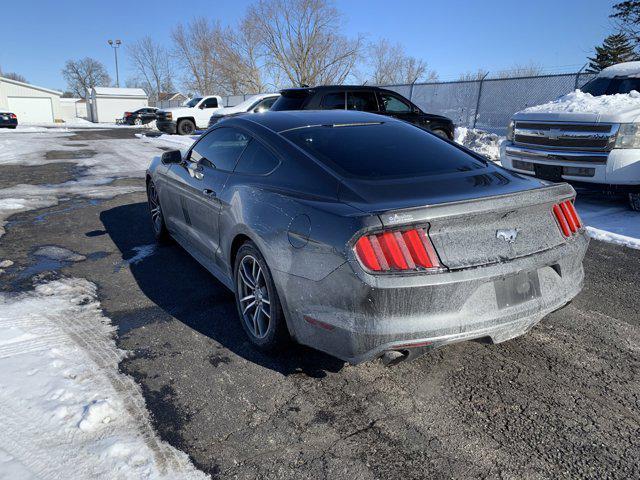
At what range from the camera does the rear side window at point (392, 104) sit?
426 inches

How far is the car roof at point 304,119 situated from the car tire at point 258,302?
100 cm

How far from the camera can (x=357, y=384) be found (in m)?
2.76

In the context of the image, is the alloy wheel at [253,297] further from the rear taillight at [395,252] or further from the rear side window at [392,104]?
the rear side window at [392,104]

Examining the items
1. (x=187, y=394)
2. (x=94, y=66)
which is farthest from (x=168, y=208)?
(x=94, y=66)

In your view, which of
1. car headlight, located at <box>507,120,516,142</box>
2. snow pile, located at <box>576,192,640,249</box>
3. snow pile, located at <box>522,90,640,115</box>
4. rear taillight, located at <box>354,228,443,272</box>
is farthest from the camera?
car headlight, located at <box>507,120,516,142</box>

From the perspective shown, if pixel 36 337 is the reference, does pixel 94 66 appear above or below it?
above

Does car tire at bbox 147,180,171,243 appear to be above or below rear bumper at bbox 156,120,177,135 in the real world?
below

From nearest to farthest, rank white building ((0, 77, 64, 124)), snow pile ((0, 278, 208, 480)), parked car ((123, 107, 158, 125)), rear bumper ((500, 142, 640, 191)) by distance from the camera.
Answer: snow pile ((0, 278, 208, 480)), rear bumper ((500, 142, 640, 191)), parked car ((123, 107, 158, 125)), white building ((0, 77, 64, 124))

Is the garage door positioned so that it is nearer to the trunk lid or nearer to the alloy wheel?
the alloy wheel

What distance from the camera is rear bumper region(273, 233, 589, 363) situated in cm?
228

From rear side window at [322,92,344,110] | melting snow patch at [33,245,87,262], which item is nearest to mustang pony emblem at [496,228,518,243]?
melting snow patch at [33,245,87,262]

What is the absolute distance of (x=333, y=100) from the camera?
10.1 metres

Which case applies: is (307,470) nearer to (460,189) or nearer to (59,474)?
(59,474)

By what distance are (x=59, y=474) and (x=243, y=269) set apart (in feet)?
5.07
